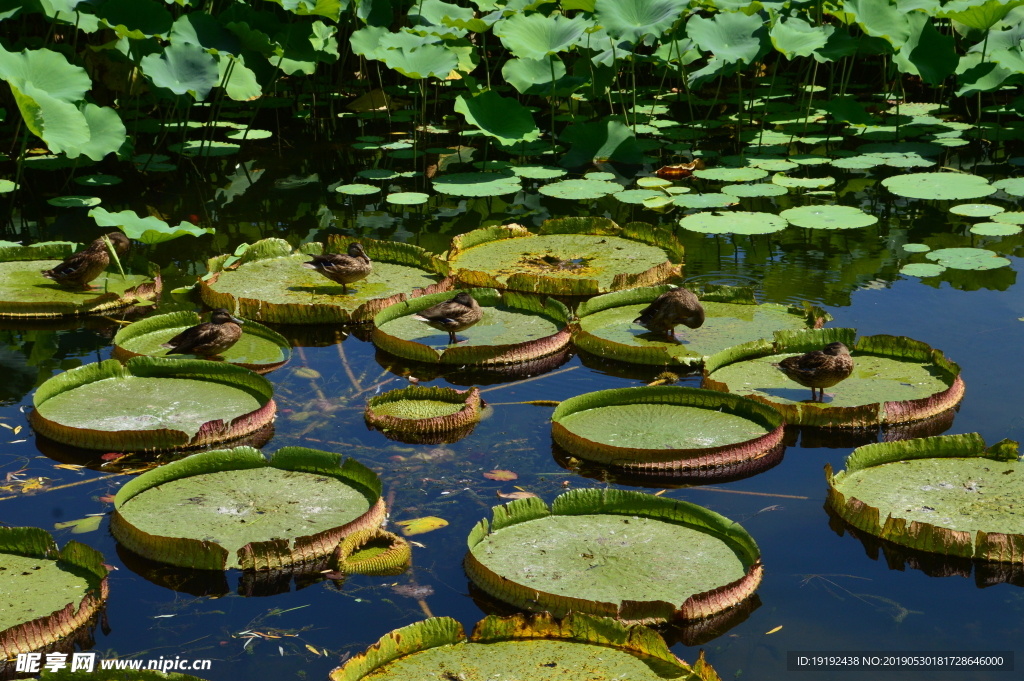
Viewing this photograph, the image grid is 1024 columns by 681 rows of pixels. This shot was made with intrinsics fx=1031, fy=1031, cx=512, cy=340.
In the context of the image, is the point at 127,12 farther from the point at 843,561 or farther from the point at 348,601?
the point at 843,561

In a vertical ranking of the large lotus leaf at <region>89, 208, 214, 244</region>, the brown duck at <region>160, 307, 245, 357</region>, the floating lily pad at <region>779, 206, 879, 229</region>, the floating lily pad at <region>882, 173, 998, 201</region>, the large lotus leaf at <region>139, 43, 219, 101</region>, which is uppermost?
the large lotus leaf at <region>139, 43, 219, 101</region>

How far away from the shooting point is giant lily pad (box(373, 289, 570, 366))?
6.43 m

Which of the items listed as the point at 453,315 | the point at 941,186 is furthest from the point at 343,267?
the point at 941,186

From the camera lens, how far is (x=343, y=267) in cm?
741

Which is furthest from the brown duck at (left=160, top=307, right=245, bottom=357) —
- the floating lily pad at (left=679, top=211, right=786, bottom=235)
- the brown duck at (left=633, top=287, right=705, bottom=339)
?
the floating lily pad at (left=679, top=211, right=786, bottom=235)

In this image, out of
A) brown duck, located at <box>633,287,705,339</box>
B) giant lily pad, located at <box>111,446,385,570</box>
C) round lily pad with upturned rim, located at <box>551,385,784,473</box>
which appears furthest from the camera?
brown duck, located at <box>633,287,705,339</box>

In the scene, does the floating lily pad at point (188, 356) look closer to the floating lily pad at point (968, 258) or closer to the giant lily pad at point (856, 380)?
the giant lily pad at point (856, 380)

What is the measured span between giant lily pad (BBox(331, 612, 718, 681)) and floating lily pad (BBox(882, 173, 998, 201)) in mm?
7267

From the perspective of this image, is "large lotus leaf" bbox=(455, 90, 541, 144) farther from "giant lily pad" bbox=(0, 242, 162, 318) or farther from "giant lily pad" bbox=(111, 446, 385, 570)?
"giant lily pad" bbox=(111, 446, 385, 570)

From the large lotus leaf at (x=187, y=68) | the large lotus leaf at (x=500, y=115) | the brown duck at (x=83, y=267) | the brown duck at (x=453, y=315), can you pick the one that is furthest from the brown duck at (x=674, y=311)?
the large lotus leaf at (x=187, y=68)

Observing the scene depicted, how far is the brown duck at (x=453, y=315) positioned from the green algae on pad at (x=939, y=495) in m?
2.60

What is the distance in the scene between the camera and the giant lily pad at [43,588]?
148 inches

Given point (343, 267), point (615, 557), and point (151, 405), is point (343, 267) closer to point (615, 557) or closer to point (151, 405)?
point (151, 405)

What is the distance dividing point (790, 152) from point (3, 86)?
9473 mm
